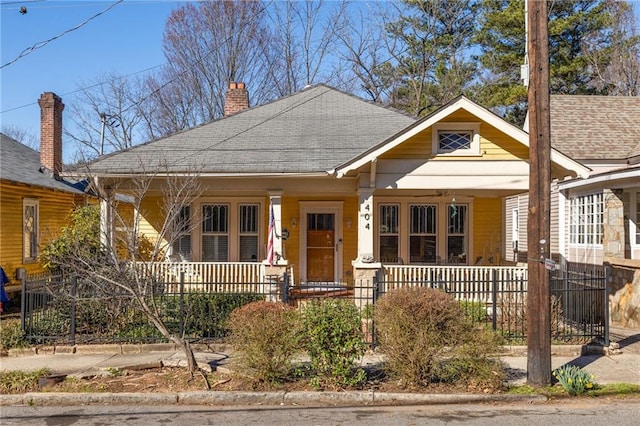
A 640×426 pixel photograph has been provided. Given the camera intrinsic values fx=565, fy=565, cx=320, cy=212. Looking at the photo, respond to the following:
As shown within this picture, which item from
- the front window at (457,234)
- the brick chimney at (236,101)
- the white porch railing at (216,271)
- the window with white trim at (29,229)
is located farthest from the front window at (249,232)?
the window with white trim at (29,229)

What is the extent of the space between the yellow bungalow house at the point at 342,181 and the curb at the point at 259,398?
16.8 feet

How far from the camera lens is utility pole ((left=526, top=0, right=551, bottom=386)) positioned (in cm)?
768

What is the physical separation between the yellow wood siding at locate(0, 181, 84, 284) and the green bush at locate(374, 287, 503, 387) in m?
12.4

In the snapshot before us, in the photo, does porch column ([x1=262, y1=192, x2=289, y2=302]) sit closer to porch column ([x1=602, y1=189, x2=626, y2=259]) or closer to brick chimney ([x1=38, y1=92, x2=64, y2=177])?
porch column ([x1=602, y1=189, x2=626, y2=259])

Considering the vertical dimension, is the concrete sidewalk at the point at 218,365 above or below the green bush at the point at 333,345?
below

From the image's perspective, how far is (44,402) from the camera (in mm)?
7453

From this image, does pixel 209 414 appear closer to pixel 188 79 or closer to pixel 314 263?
pixel 314 263

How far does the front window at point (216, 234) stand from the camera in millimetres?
15453

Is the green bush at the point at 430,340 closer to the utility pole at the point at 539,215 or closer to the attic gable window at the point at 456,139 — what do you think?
the utility pole at the point at 539,215

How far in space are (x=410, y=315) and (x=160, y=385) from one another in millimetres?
3615

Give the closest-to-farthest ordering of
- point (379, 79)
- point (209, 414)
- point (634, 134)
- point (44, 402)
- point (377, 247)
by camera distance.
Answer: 1. point (209, 414)
2. point (44, 402)
3. point (377, 247)
4. point (634, 134)
5. point (379, 79)

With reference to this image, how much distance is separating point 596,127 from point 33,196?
1856 cm

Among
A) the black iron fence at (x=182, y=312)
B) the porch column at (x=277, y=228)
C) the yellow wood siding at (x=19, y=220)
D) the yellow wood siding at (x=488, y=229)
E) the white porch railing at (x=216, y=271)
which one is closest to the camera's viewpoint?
the black iron fence at (x=182, y=312)

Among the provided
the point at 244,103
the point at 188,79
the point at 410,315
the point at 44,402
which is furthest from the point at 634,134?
the point at 188,79
